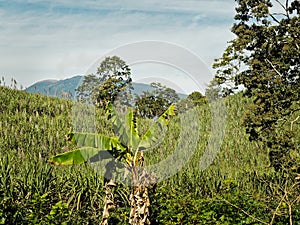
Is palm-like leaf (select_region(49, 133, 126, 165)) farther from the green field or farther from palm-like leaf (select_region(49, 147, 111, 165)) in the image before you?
the green field

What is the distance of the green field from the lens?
5348 mm

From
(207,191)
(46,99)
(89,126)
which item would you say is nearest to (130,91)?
(207,191)

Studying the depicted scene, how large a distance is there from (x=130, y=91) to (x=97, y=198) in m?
1.92

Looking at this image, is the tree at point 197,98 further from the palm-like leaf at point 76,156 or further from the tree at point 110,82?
the palm-like leaf at point 76,156

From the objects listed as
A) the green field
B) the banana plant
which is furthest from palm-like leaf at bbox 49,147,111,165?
the green field

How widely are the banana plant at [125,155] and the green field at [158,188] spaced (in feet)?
1.49

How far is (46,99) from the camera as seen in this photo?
703 inches

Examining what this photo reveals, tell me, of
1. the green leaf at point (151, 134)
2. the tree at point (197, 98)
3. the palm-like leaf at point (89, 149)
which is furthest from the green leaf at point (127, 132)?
the tree at point (197, 98)

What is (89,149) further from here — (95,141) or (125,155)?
(125,155)

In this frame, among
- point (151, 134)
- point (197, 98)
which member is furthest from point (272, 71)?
point (197, 98)

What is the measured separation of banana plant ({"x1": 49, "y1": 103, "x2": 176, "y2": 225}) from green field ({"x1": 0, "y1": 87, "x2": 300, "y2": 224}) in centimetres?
45

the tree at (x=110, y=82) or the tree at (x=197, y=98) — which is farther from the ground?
the tree at (x=197, y=98)

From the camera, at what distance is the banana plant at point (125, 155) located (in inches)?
207

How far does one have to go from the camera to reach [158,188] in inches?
287
